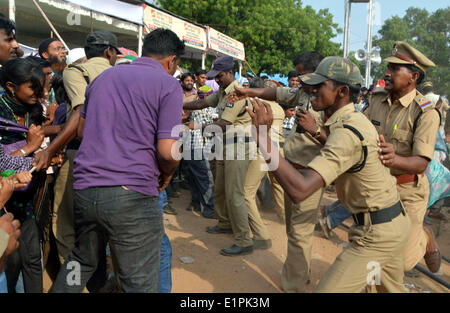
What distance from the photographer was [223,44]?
631 inches

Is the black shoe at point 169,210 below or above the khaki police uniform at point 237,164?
below

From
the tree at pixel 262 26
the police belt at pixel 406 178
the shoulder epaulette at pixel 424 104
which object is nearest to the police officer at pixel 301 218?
the police belt at pixel 406 178

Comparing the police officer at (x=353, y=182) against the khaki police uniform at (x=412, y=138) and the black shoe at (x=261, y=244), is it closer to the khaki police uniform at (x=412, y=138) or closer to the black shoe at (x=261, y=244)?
the khaki police uniform at (x=412, y=138)

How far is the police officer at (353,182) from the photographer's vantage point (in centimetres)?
196

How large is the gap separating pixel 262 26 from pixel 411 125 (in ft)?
68.1

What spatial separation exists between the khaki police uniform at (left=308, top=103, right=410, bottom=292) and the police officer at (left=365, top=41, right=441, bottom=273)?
637 millimetres

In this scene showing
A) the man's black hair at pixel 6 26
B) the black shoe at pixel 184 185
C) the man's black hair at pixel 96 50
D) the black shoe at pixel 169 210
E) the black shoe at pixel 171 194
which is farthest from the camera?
the black shoe at pixel 184 185

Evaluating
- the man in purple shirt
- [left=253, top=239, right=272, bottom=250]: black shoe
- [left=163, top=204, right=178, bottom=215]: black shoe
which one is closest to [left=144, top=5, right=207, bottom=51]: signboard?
[left=163, top=204, right=178, bottom=215]: black shoe

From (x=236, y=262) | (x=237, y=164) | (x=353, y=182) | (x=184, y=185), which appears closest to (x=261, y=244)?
(x=236, y=262)

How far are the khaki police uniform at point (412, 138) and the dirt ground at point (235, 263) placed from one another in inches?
42.4

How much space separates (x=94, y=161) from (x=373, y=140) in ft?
5.34

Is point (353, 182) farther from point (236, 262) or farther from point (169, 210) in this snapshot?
point (169, 210)

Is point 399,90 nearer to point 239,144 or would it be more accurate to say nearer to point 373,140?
point 373,140

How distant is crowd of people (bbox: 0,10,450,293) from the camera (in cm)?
204
